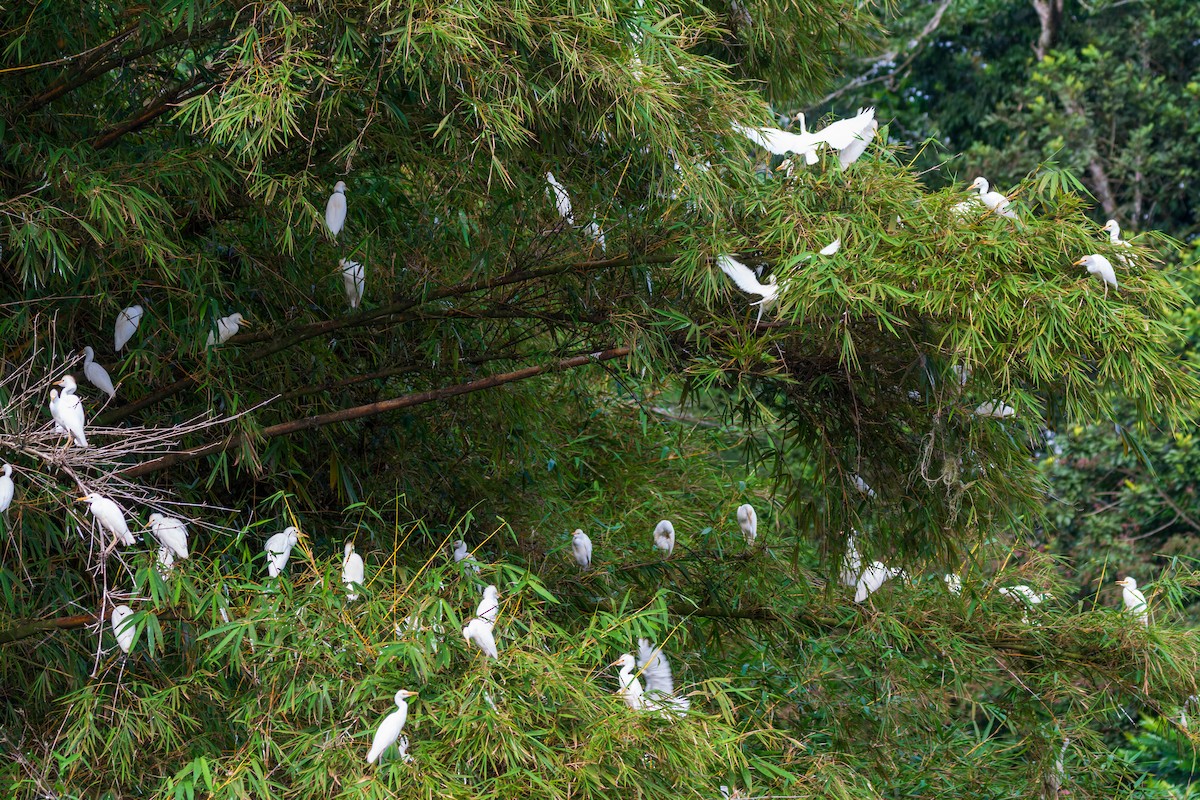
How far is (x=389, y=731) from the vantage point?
6.00 ft

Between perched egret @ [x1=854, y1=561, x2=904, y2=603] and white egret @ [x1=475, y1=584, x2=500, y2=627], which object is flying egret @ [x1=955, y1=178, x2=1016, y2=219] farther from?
white egret @ [x1=475, y1=584, x2=500, y2=627]

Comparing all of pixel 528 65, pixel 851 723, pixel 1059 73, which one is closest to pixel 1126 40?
pixel 1059 73

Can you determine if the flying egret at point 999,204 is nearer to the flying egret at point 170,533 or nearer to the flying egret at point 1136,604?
the flying egret at point 1136,604

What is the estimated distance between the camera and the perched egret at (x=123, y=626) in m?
2.06

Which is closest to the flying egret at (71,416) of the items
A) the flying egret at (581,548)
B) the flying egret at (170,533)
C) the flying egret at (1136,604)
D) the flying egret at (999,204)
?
the flying egret at (170,533)

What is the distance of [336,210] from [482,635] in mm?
860

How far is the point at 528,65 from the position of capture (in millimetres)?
2213

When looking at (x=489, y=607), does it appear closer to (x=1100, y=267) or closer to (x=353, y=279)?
(x=353, y=279)

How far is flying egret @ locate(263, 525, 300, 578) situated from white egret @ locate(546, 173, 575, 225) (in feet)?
2.59

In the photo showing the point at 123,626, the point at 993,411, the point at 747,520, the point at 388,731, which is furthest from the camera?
the point at 747,520

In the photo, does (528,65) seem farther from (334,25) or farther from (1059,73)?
(1059,73)

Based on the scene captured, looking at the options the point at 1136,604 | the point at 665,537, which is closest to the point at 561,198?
the point at 665,537

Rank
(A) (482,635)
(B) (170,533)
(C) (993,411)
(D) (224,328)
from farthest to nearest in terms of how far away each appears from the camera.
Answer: (D) (224,328) → (C) (993,411) → (B) (170,533) → (A) (482,635)

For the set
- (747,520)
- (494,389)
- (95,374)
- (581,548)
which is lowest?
(747,520)
